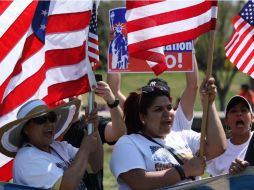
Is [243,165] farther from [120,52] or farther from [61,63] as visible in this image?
[120,52]

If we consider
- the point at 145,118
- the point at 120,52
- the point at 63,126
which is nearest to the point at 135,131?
the point at 145,118

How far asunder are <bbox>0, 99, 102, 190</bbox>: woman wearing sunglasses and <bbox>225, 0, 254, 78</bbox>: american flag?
77.7 inches

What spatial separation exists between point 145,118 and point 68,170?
839 millimetres

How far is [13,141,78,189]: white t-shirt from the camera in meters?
5.67

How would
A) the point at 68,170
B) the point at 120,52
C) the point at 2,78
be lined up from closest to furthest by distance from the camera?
the point at 68,170
the point at 2,78
the point at 120,52

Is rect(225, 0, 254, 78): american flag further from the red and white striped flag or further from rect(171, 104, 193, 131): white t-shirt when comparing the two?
the red and white striped flag

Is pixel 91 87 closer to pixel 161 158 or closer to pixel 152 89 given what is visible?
pixel 152 89

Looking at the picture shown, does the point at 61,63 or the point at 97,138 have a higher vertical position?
the point at 61,63

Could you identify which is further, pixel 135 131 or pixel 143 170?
pixel 135 131

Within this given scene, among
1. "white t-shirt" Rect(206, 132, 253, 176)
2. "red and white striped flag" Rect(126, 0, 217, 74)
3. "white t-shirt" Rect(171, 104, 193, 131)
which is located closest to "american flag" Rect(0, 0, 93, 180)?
"red and white striped flag" Rect(126, 0, 217, 74)

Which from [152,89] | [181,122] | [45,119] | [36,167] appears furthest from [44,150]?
[181,122]

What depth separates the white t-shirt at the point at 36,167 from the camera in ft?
18.6

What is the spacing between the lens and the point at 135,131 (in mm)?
6309

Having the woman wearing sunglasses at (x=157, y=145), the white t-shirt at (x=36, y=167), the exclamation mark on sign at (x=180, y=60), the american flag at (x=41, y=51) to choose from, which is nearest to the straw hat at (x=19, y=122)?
the white t-shirt at (x=36, y=167)
